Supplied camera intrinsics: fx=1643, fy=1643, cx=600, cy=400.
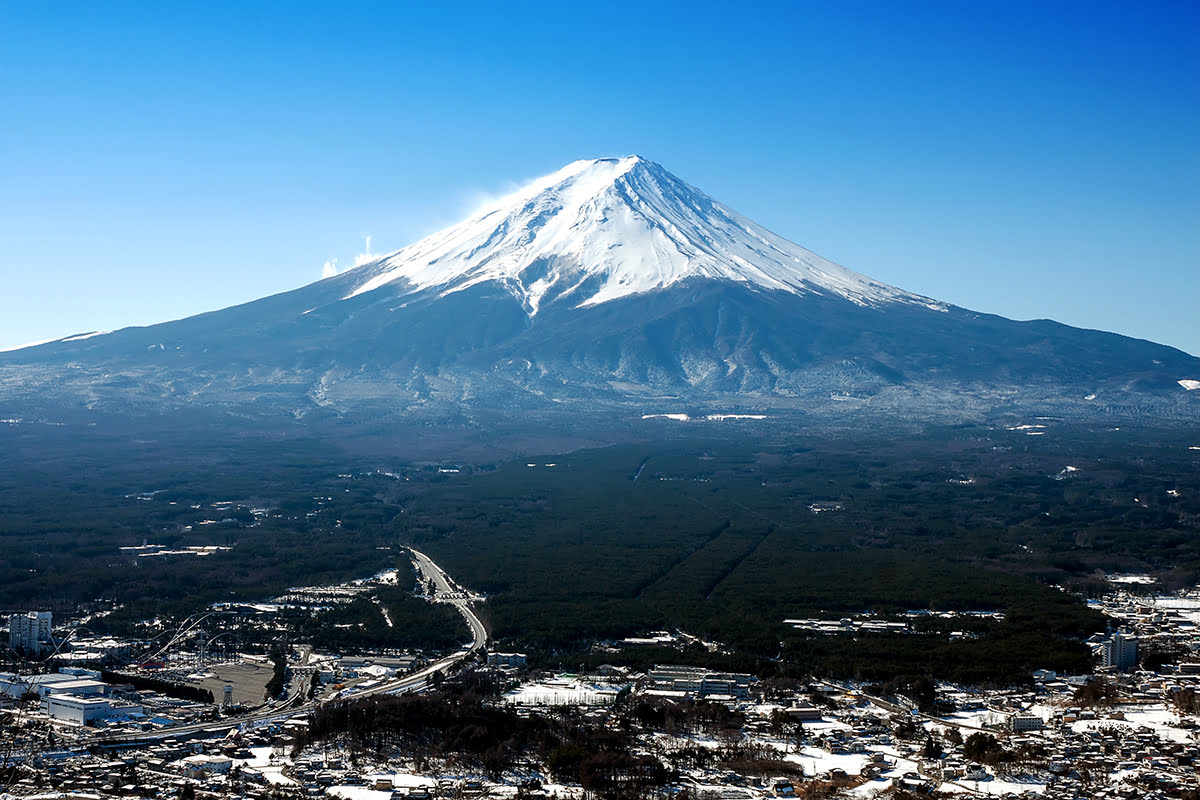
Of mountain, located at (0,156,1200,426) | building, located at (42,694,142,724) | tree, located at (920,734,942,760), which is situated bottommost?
tree, located at (920,734,942,760)

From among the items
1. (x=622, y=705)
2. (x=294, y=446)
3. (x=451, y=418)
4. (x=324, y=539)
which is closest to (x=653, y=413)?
(x=451, y=418)

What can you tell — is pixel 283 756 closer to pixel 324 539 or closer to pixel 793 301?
pixel 324 539

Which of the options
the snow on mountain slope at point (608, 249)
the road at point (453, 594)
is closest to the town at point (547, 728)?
the road at point (453, 594)

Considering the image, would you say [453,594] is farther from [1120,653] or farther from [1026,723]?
[1026,723]

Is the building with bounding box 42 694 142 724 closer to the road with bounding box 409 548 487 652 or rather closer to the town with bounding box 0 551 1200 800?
the town with bounding box 0 551 1200 800

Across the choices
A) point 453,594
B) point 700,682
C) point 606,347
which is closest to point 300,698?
point 700,682

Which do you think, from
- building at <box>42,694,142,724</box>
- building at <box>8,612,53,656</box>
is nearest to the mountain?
building at <box>8,612,53,656</box>

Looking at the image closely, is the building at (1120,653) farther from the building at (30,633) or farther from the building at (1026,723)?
the building at (30,633)
